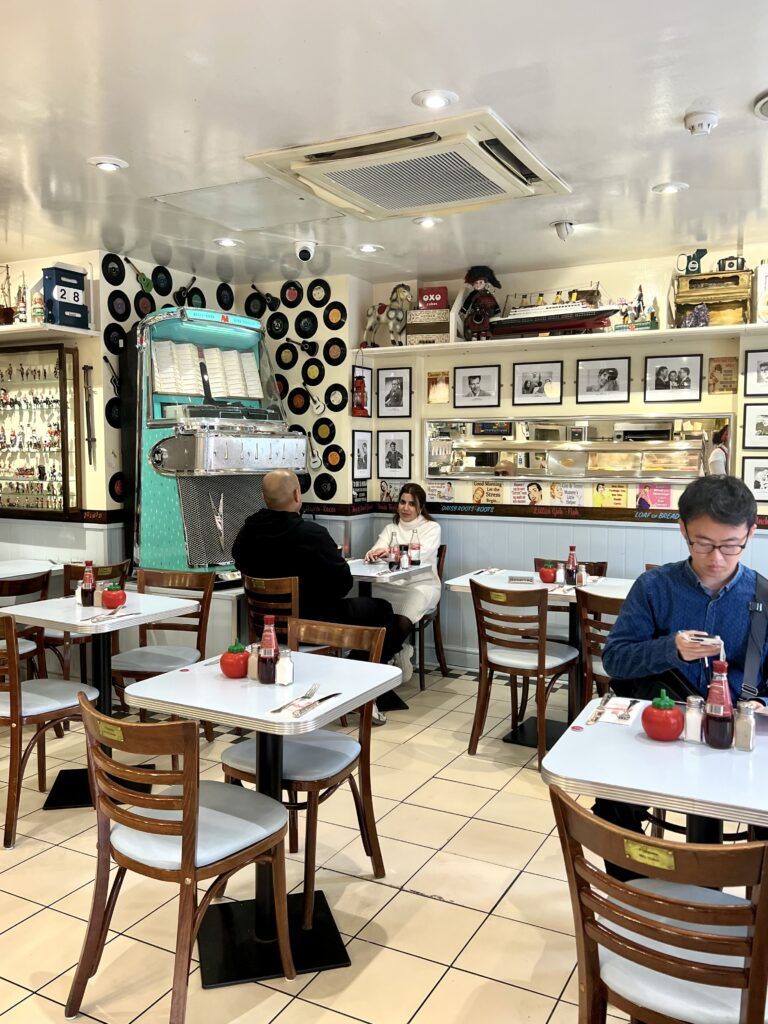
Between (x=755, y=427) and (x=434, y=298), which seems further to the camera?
(x=434, y=298)

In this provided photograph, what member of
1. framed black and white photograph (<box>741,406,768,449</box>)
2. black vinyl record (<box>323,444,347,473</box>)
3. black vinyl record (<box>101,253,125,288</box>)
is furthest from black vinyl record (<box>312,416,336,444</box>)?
framed black and white photograph (<box>741,406,768,449</box>)

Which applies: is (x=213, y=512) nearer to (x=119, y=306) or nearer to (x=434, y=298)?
(x=119, y=306)

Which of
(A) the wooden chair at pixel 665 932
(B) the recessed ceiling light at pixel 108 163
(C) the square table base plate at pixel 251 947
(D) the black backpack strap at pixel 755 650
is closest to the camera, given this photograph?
(A) the wooden chair at pixel 665 932

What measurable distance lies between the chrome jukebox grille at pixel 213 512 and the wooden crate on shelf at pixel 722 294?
3.02 metres

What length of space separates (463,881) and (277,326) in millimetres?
4405

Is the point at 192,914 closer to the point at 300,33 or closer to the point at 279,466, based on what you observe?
the point at 300,33

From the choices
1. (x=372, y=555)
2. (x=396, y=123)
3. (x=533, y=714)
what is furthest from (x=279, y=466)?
(x=396, y=123)

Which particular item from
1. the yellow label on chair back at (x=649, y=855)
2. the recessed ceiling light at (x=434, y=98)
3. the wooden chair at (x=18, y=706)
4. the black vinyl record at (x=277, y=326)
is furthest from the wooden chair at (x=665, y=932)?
the black vinyl record at (x=277, y=326)

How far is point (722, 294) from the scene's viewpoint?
4.94 metres

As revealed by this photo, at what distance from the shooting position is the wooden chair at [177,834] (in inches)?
82.1

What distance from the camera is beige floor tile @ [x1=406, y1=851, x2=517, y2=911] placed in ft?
9.73

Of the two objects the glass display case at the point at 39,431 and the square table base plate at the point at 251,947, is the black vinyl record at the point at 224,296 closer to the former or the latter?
the glass display case at the point at 39,431

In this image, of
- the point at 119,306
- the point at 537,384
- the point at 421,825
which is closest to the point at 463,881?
the point at 421,825

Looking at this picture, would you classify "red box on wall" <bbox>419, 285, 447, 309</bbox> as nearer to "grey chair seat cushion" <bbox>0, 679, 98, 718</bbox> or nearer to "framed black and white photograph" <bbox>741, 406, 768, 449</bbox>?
"framed black and white photograph" <bbox>741, 406, 768, 449</bbox>
